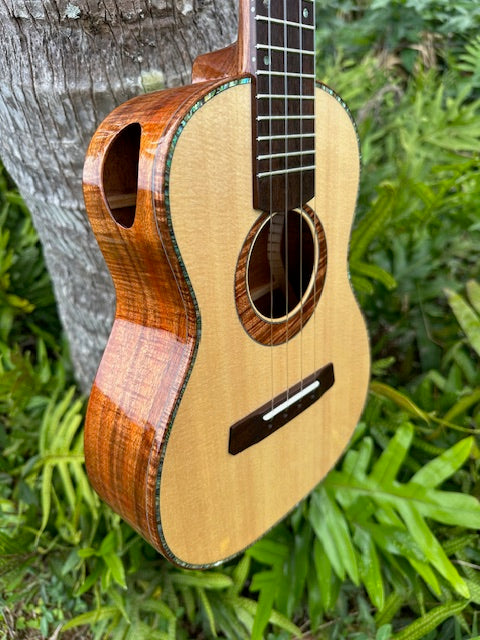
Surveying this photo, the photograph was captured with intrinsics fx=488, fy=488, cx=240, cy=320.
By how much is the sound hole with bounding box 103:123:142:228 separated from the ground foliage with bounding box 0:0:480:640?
→ 54 centimetres

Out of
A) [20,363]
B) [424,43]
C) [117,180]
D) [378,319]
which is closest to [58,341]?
[20,363]

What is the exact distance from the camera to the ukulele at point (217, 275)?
0.59m

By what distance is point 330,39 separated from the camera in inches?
77.8

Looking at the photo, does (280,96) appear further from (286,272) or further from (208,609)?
(208,609)

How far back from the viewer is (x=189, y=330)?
25.0 inches

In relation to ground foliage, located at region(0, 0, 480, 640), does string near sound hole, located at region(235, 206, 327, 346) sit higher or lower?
higher

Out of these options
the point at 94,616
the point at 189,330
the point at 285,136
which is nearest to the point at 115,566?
the point at 94,616

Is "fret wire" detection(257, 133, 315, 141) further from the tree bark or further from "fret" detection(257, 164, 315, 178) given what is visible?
the tree bark

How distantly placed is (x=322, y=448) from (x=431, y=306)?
2.02ft

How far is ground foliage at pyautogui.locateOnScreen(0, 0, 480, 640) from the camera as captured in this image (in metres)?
0.97

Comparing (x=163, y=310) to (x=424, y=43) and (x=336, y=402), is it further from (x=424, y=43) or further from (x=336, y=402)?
(x=424, y=43)

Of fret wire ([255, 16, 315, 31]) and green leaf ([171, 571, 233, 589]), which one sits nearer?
fret wire ([255, 16, 315, 31])

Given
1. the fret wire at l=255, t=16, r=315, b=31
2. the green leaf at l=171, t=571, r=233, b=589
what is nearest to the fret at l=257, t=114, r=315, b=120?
the fret wire at l=255, t=16, r=315, b=31

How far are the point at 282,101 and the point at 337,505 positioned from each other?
0.81 metres
